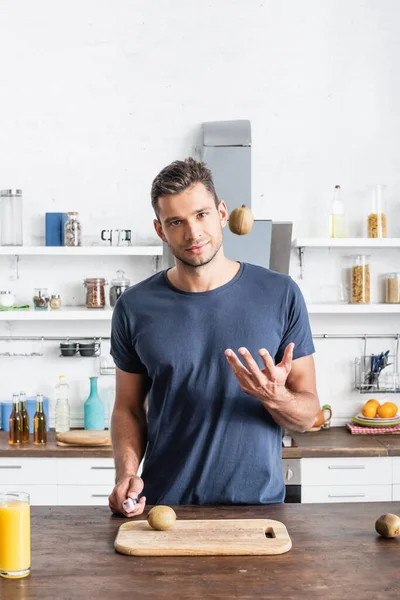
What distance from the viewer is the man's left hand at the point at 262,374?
178 centimetres

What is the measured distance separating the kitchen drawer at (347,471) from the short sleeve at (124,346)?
4.97 feet

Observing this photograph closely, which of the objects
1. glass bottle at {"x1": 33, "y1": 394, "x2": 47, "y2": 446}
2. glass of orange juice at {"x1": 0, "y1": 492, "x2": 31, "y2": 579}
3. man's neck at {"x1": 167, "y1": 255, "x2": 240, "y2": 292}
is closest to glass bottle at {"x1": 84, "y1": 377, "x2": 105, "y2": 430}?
glass bottle at {"x1": 33, "y1": 394, "x2": 47, "y2": 446}

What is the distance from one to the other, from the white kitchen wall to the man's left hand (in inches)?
92.7

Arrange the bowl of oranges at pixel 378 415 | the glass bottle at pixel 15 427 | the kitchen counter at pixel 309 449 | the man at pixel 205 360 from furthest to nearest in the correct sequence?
the bowl of oranges at pixel 378 415 → the glass bottle at pixel 15 427 → the kitchen counter at pixel 309 449 → the man at pixel 205 360

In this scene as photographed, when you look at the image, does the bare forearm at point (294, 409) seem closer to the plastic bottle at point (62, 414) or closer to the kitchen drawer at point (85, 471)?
the kitchen drawer at point (85, 471)

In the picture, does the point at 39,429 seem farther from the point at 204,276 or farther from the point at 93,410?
the point at 204,276

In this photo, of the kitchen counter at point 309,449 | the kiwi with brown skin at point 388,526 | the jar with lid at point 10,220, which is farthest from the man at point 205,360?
the jar with lid at point 10,220

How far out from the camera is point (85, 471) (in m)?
3.55

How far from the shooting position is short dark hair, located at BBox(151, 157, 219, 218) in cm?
209

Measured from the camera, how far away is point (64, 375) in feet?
13.6

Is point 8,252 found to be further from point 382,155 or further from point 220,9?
point 382,155

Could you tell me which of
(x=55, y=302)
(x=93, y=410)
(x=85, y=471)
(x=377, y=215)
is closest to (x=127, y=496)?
(x=85, y=471)

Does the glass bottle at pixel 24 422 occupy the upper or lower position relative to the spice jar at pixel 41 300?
lower

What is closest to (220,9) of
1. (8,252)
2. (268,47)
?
(268,47)
